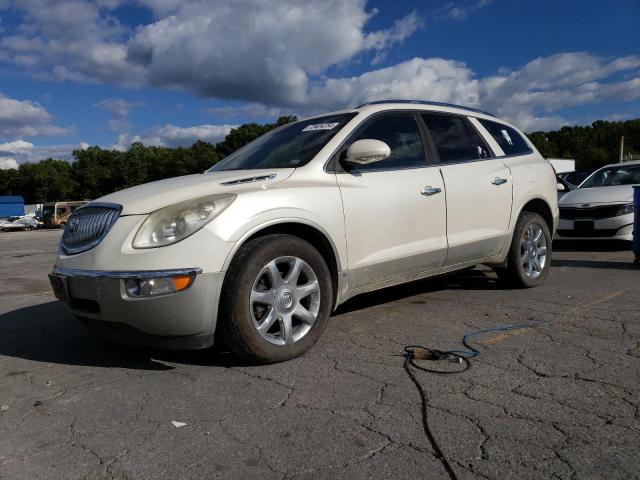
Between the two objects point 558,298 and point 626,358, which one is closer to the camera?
point 626,358

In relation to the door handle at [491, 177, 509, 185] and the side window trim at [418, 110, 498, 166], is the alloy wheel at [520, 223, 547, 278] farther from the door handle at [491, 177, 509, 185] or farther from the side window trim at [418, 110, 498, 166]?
the side window trim at [418, 110, 498, 166]

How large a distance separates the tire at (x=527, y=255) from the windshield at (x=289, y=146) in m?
2.18

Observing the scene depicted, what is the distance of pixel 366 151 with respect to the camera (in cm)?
370

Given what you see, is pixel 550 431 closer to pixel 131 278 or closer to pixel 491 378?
pixel 491 378

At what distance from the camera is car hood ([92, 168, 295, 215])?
3.20 meters

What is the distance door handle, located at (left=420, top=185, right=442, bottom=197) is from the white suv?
0.01 metres

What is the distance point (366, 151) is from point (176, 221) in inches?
54.2

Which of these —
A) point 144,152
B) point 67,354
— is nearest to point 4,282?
point 67,354

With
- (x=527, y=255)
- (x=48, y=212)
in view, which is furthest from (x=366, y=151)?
(x=48, y=212)

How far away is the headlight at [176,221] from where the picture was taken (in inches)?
121

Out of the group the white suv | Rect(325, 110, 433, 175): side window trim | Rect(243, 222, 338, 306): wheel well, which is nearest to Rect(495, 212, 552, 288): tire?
the white suv

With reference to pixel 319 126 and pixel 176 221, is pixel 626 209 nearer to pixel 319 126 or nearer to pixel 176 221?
pixel 319 126

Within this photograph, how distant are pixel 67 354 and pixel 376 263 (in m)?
2.28

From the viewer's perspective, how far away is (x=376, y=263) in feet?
12.9
